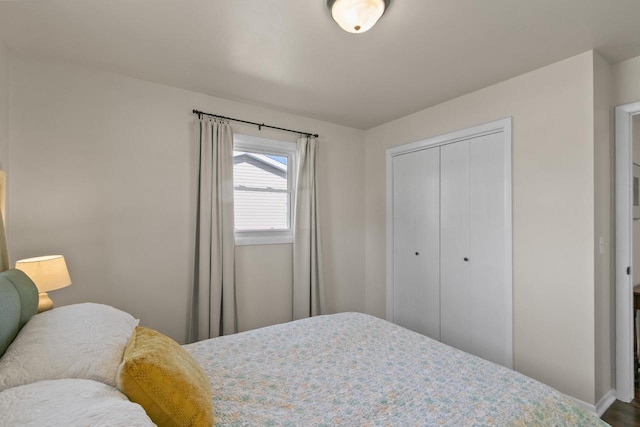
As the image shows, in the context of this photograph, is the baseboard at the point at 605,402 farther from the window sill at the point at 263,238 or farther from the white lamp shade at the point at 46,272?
the white lamp shade at the point at 46,272

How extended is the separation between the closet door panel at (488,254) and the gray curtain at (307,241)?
1540 millimetres

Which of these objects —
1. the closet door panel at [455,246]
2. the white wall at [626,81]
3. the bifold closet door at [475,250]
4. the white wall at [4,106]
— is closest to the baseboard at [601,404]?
the bifold closet door at [475,250]

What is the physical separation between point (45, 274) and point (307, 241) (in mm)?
2161

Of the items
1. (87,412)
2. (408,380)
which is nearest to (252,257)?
(408,380)

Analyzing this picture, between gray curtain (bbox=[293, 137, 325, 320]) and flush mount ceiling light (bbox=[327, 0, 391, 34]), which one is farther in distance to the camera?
gray curtain (bbox=[293, 137, 325, 320])

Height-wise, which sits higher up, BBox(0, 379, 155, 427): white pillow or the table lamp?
the table lamp

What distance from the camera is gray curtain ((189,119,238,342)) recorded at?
274 cm

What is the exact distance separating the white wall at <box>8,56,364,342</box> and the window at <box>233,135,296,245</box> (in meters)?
0.16

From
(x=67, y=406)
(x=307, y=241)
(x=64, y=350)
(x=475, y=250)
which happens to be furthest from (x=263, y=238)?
(x=67, y=406)

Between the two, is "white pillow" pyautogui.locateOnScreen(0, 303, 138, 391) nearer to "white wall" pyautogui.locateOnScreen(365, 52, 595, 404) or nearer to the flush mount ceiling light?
the flush mount ceiling light

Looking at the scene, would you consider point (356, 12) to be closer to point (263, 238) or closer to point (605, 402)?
point (263, 238)

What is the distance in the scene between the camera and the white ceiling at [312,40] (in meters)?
1.73

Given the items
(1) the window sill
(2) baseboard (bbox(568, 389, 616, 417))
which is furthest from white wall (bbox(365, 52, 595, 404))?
(1) the window sill

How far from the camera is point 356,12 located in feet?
5.17
